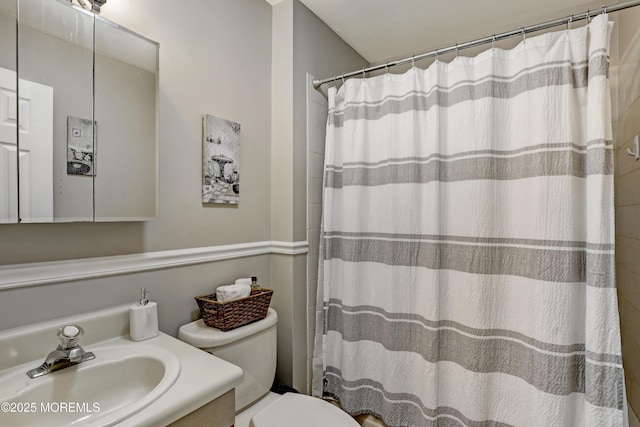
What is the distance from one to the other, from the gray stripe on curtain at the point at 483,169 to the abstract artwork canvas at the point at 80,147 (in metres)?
1.03

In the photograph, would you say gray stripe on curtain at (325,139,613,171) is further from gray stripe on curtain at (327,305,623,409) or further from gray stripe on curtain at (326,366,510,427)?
gray stripe on curtain at (326,366,510,427)

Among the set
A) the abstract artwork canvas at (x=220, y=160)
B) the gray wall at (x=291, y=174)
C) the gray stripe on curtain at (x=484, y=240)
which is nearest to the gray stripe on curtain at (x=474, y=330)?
the gray wall at (x=291, y=174)

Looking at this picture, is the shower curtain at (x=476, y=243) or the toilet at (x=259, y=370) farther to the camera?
the toilet at (x=259, y=370)

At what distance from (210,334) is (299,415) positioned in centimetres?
48

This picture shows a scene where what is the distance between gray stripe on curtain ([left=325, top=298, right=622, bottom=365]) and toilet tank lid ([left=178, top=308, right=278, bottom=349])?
494 mm

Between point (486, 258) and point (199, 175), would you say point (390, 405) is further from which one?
point (199, 175)

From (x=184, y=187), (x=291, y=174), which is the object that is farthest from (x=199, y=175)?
(x=291, y=174)

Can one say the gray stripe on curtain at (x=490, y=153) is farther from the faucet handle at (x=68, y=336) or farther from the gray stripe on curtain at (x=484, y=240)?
the faucet handle at (x=68, y=336)

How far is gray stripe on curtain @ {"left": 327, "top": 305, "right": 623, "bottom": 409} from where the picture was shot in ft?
3.39

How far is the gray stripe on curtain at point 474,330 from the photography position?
40.9 inches

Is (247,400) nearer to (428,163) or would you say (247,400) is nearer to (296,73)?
(428,163)

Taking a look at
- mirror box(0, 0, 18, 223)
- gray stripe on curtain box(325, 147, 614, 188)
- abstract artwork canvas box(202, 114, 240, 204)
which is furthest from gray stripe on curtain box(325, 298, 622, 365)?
mirror box(0, 0, 18, 223)

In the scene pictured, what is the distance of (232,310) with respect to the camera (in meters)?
1.24

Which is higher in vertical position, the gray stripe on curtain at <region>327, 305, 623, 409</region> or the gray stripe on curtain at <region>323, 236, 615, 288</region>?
Result: the gray stripe on curtain at <region>323, 236, 615, 288</region>
